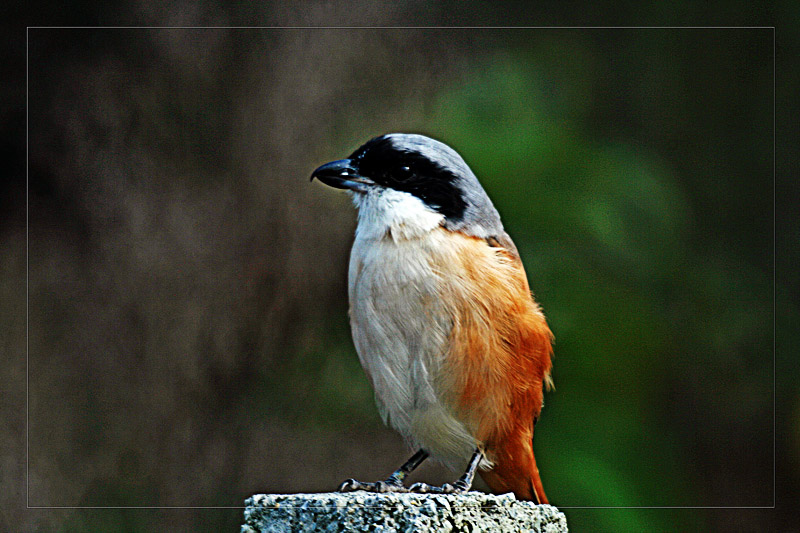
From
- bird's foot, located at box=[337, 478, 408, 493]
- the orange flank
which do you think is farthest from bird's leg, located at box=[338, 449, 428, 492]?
the orange flank

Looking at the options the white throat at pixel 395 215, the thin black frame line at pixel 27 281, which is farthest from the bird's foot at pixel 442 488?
the thin black frame line at pixel 27 281

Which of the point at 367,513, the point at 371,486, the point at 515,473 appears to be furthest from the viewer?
the point at 515,473

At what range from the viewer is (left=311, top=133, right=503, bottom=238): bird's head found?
2.82 m

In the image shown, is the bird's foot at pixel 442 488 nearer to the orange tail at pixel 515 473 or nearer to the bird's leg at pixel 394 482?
the bird's leg at pixel 394 482

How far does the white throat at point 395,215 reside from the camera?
280 centimetres

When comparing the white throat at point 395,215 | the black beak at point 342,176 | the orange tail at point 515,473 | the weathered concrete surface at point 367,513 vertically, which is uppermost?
the black beak at point 342,176

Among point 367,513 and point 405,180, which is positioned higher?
point 405,180

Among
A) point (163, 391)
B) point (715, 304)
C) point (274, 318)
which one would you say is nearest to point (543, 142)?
point (715, 304)

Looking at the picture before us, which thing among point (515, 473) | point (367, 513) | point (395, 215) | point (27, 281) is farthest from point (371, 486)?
point (27, 281)

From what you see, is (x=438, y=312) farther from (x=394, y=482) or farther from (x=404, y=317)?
(x=394, y=482)

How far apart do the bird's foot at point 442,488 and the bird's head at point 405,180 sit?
86cm

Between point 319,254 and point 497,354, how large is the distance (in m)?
0.80

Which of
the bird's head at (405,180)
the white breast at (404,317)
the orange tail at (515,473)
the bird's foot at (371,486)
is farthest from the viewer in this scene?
the orange tail at (515,473)

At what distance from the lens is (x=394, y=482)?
2.82 m
